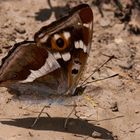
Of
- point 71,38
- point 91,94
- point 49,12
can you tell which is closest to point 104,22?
point 49,12

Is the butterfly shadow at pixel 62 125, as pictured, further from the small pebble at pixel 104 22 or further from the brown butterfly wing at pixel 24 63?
the small pebble at pixel 104 22

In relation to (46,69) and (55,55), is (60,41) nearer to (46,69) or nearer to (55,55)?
(55,55)

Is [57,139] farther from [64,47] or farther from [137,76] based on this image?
[137,76]

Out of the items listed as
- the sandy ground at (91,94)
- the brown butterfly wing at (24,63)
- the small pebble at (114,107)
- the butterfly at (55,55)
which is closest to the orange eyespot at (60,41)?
the butterfly at (55,55)

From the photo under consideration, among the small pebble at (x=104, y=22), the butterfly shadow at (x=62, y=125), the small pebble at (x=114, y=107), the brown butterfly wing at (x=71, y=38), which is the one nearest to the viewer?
the brown butterfly wing at (x=71, y=38)

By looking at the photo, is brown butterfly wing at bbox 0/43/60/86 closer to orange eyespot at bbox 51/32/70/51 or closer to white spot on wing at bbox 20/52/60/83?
white spot on wing at bbox 20/52/60/83

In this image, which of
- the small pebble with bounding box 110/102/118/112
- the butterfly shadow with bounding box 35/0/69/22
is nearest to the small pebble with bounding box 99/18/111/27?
the butterfly shadow with bounding box 35/0/69/22

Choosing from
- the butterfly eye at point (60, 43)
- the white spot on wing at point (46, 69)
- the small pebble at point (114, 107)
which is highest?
the butterfly eye at point (60, 43)
